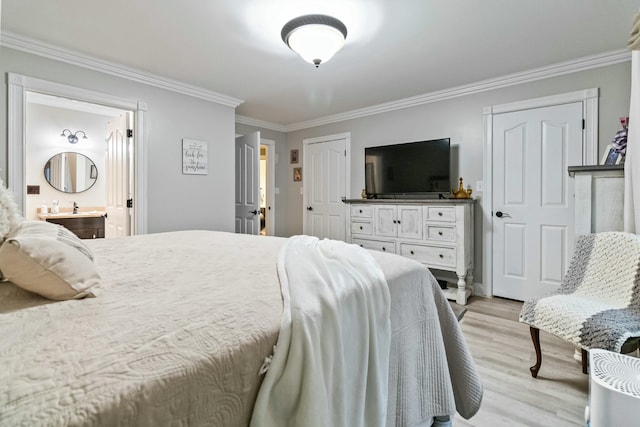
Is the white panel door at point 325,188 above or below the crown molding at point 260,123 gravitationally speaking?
below

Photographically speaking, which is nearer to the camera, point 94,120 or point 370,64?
point 370,64

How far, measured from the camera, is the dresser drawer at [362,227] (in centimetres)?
395

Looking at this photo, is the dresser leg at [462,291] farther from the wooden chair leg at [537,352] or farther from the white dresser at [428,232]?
the wooden chair leg at [537,352]

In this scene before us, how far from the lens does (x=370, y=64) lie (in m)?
2.99

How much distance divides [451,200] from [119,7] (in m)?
3.28

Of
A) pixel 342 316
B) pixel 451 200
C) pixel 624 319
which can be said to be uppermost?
pixel 451 200

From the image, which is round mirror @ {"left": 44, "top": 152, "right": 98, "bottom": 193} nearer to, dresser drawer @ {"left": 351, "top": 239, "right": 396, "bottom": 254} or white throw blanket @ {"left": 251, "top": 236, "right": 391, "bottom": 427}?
dresser drawer @ {"left": 351, "top": 239, "right": 396, "bottom": 254}

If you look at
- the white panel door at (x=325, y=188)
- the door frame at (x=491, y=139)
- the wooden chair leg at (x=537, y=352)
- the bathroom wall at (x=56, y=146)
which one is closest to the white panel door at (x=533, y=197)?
the door frame at (x=491, y=139)

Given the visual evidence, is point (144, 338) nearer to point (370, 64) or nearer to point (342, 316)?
point (342, 316)

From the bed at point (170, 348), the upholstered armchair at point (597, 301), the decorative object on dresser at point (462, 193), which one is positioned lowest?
the upholstered armchair at point (597, 301)

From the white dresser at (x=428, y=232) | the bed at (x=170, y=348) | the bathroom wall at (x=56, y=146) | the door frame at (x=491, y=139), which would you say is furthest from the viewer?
the bathroom wall at (x=56, y=146)

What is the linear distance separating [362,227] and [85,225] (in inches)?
154

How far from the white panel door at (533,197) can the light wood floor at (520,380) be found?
0.75 m

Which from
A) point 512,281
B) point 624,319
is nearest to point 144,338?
point 624,319
